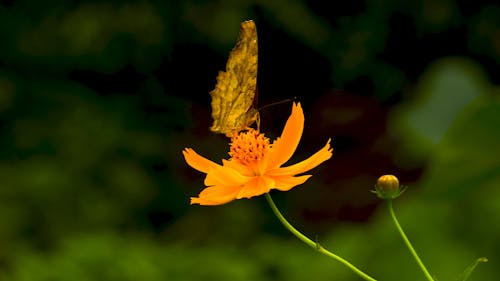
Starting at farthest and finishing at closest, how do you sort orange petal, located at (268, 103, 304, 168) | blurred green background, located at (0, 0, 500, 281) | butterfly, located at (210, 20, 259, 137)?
blurred green background, located at (0, 0, 500, 281), orange petal, located at (268, 103, 304, 168), butterfly, located at (210, 20, 259, 137)

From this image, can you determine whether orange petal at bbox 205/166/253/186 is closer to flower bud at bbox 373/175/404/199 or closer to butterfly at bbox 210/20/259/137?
butterfly at bbox 210/20/259/137

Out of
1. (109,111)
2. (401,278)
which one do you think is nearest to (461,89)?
(401,278)

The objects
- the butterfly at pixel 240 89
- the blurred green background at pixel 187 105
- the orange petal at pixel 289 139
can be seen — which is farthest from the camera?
the blurred green background at pixel 187 105

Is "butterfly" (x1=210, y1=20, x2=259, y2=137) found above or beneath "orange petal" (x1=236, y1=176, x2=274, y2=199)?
above

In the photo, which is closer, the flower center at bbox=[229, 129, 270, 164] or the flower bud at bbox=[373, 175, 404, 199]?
the flower bud at bbox=[373, 175, 404, 199]

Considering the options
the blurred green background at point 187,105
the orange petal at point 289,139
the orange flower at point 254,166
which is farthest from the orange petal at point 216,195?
the blurred green background at point 187,105

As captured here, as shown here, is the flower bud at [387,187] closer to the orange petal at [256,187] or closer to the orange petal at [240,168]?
the orange petal at [256,187]

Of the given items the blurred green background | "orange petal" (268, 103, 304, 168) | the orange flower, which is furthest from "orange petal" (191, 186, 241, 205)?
the blurred green background

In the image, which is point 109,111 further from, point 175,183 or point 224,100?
point 224,100
